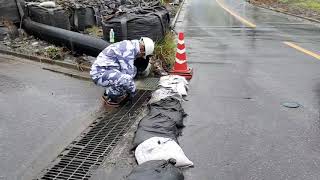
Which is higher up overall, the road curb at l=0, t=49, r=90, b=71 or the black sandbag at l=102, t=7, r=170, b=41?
the black sandbag at l=102, t=7, r=170, b=41

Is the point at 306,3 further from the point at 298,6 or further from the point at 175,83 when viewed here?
the point at 175,83

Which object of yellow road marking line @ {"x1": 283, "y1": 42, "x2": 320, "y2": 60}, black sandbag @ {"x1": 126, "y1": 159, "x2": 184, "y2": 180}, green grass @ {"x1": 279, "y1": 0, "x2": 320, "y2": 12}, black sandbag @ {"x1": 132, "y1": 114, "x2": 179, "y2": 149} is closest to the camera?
black sandbag @ {"x1": 126, "y1": 159, "x2": 184, "y2": 180}

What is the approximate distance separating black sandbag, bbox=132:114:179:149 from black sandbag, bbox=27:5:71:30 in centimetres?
620

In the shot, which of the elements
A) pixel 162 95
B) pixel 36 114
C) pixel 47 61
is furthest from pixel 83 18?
pixel 36 114

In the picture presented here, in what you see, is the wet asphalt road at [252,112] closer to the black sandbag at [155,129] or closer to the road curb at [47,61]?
the black sandbag at [155,129]

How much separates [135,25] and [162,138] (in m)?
4.82

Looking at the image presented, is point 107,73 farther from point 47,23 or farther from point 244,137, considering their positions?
point 47,23

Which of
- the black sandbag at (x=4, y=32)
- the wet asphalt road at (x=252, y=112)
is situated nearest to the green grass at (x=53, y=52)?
the black sandbag at (x=4, y=32)

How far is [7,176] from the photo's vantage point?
4.63 metres

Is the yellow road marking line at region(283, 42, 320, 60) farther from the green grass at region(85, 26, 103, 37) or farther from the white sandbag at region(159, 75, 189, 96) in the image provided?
the green grass at region(85, 26, 103, 37)

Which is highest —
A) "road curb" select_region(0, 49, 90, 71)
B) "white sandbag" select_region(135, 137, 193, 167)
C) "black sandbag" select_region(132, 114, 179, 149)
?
"white sandbag" select_region(135, 137, 193, 167)

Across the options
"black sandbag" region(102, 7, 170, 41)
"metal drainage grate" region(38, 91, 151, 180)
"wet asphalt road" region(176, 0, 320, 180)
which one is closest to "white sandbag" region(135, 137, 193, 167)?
"wet asphalt road" region(176, 0, 320, 180)

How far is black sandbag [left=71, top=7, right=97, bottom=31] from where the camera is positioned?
12.5 m

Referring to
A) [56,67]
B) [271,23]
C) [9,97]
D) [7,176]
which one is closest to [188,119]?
[7,176]
